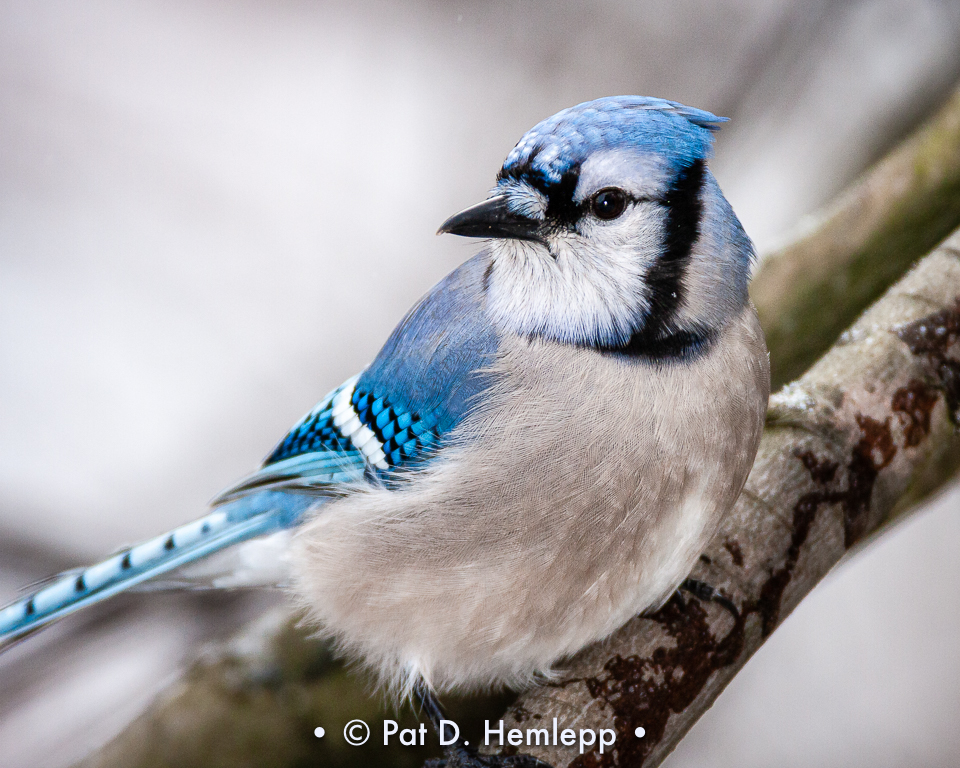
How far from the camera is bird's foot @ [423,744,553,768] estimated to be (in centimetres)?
136

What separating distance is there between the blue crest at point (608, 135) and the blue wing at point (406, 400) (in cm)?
28

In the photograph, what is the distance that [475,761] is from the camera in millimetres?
1424

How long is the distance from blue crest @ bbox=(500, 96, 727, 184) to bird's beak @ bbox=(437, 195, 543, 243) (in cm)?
5

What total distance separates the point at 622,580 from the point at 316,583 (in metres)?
0.56

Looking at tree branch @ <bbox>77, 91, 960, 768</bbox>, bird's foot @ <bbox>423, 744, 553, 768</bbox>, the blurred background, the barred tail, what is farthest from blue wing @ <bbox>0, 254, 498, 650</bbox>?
the blurred background

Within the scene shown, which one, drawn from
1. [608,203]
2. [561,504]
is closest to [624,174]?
[608,203]

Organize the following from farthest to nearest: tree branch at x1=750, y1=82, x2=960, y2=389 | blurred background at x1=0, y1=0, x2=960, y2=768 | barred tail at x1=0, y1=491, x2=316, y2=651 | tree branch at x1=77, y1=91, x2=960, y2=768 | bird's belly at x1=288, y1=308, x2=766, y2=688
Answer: blurred background at x1=0, y1=0, x2=960, y2=768
tree branch at x1=750, y1=82, x2=960, y2=389
barred tail at x1=0, y1=491, x2=316, y2=651
tree branch at x1=77, y1=91, x2=960, y2=768
bird's belly at x1=288, y1=308, x2=766, y2=688

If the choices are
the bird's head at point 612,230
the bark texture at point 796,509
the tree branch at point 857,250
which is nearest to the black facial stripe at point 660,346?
the bird's head at point 612,230

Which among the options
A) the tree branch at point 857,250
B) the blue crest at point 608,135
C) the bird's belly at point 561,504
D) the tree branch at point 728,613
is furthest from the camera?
the tree branch at point 857,250

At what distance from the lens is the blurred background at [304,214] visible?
2.55 m

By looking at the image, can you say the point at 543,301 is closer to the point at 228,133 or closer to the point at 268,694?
the point at 268,694

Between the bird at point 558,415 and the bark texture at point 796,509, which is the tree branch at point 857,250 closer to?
the bark texture at point 796,509

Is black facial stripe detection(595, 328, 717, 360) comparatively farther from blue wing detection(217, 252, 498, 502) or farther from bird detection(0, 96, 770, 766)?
blue wing detection(217, 252, 498, 502)

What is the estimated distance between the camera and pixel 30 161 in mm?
2750
